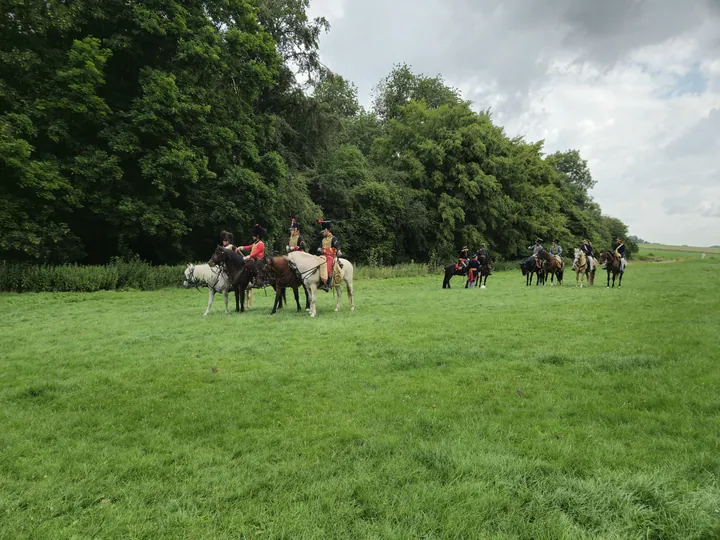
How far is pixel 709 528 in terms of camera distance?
8.77 ft

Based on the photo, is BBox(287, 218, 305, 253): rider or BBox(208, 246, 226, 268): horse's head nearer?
BBox(208, 246, 226, 268): horse's head

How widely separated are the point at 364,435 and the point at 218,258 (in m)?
9.15

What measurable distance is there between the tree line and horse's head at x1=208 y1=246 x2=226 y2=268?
31.0 ft

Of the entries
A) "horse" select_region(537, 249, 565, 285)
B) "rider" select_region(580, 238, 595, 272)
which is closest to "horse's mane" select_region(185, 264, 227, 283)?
"horse" select_region(537, 249, 565, 285)

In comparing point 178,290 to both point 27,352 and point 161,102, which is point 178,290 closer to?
point 161,102

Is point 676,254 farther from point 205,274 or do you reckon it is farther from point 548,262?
point 205,274

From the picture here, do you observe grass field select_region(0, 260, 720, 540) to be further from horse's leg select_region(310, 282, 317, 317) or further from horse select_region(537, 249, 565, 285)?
horse select_region(537, 249, 565, 285)

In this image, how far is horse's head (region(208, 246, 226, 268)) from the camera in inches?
469

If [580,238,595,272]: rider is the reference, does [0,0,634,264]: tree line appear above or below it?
above

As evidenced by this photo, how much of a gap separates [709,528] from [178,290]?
64.8 feet

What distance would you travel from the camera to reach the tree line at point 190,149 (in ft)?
56.1

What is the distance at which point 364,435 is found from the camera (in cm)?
419

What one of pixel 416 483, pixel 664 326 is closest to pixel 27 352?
pixel 416 483

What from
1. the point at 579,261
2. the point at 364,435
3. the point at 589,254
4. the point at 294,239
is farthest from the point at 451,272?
the point at 364,435
